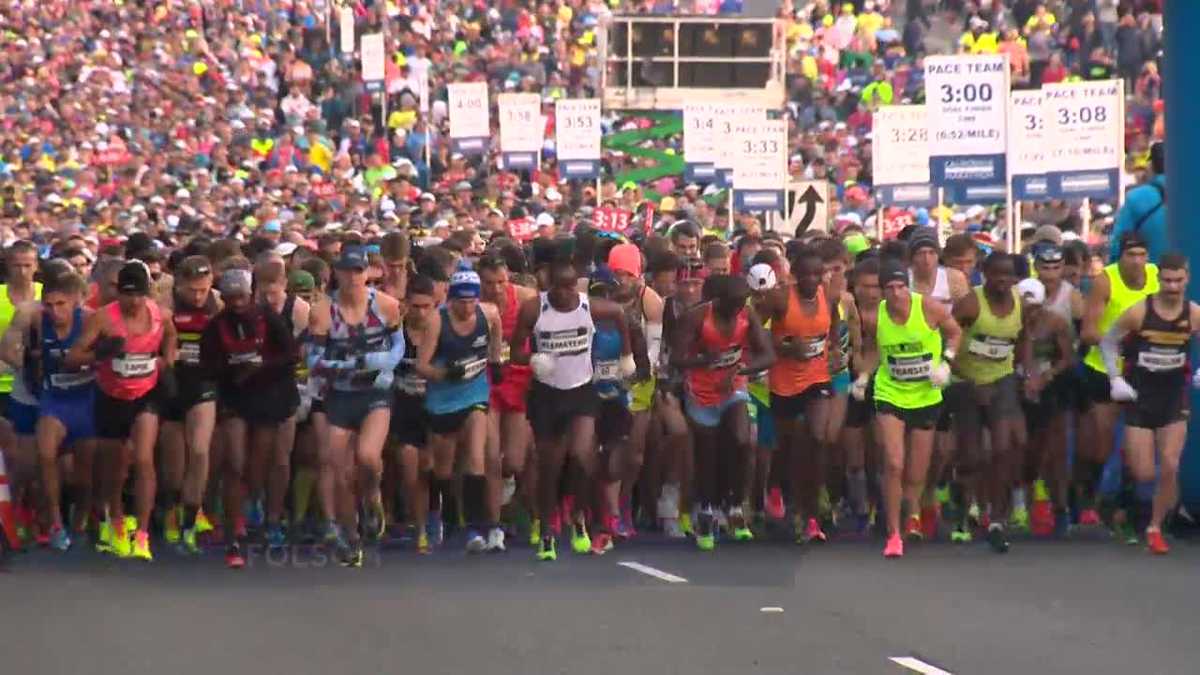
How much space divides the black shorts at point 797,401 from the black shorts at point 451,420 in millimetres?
2013

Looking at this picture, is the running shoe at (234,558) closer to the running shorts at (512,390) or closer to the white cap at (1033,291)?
the running shorts at (512,390)

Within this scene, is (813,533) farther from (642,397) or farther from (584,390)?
(584,390)

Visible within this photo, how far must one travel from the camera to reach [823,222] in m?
35.2

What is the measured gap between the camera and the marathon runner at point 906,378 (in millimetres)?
18125

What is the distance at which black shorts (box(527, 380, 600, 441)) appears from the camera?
18.4m

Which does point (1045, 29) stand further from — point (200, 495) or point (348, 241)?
point (200, 495)

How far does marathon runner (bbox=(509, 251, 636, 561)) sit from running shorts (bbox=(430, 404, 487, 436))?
411 millimetres

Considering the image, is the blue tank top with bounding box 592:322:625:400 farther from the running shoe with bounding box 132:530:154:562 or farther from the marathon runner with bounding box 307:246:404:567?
the running shoe with bounding box 132:530:154:562

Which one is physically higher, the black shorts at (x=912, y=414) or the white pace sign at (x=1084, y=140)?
the white pace sign at (x=1084, y=140)

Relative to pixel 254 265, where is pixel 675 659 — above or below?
below

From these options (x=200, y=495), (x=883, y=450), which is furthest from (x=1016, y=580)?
(x=200, y=495)

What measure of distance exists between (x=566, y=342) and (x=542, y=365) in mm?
250

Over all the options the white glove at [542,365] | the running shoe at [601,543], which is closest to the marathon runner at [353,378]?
the white glove at [542,365]

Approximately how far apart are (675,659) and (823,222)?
22222mm
